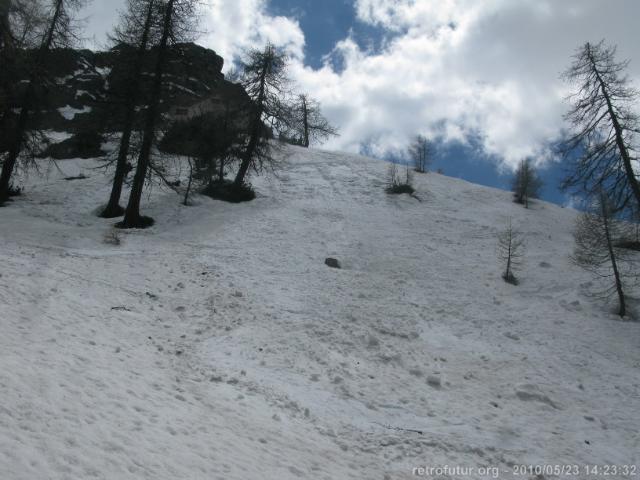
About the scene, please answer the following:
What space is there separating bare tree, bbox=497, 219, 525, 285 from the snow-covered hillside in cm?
62

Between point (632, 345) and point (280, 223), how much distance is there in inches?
576

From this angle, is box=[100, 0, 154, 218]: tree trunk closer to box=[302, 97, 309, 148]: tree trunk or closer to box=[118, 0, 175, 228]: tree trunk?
box=[118, 0, 175, 228]: tree trunk

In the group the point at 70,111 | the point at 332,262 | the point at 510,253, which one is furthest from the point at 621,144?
the point at 70,111

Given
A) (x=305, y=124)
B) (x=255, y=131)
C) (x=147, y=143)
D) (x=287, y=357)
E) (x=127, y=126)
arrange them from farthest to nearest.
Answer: (x=305, y=124)
(x=255, y=131)
(x=127, y=126)
(x=147, y=143)
(x=287, y=357)

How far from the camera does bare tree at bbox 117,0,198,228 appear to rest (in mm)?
18219

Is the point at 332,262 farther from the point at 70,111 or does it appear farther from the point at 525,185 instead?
the point at 70,111

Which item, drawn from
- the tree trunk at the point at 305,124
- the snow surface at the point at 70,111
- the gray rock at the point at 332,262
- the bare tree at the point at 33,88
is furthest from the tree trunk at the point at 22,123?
the tree trunk at the point at 305,124

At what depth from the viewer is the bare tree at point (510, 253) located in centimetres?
1672

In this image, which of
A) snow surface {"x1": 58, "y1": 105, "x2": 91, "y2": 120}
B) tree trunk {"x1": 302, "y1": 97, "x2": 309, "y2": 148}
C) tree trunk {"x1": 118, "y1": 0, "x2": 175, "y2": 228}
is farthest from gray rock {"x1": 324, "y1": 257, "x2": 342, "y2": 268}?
snow surface {"x1": 58, "y1": 105, "x2": 91, "y2": 120}

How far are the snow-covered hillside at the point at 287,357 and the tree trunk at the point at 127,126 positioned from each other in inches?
45.0

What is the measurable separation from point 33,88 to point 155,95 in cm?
636

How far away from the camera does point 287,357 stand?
31.2 ft

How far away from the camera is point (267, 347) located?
9.75 meters

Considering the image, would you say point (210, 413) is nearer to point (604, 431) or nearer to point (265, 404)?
point (265, 404)
